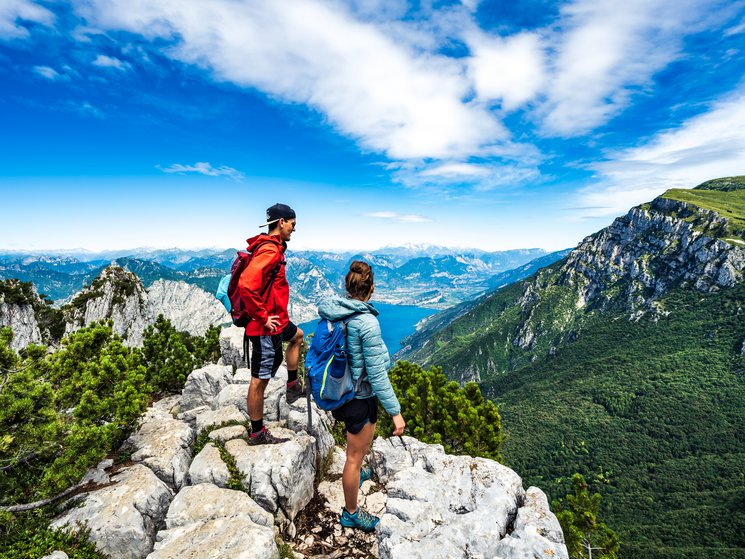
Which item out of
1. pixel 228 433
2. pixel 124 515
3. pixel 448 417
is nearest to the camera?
pixel 124 515

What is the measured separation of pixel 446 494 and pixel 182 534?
5.31 meters

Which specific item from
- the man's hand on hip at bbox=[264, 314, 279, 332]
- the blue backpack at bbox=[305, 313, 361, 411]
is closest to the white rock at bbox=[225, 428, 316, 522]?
the blue backpack at bbox=[305, 313, 361, 411]

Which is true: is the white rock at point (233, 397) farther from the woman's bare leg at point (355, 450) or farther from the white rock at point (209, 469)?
the woman's bare leg at point (355, 450)

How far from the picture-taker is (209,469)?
7.42 metres

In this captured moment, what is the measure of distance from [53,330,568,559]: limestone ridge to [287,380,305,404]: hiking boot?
0.35 metres

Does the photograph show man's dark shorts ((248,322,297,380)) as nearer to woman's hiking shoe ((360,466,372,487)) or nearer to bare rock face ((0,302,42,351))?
woman's hiking shoe ((360,466,372,487))

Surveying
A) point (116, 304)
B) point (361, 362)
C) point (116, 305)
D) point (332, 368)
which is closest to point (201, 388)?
point (332, 368)

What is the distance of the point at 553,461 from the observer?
131 meters

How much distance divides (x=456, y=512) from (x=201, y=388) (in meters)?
9.33

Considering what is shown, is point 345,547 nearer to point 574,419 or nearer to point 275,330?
point 275,330

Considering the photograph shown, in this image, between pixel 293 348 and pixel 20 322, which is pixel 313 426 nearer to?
pixel 293 348

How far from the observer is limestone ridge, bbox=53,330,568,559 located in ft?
19.1

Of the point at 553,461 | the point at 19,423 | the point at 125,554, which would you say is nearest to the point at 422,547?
the point at 125,554

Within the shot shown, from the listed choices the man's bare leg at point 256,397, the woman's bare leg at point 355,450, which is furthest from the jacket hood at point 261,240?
the woman's bare leg at point 355,450
